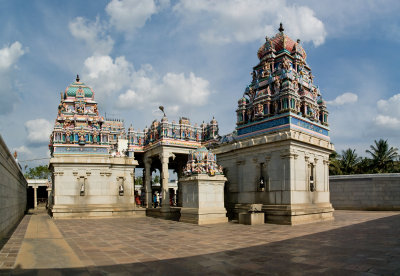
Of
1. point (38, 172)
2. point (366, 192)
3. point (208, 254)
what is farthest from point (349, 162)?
point (38, 172)

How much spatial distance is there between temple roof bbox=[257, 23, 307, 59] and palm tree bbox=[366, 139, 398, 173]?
26.1m

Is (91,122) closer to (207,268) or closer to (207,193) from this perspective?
(207,193)

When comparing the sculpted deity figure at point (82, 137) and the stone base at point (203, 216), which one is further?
the sculpted deity figure at point (82, 137)

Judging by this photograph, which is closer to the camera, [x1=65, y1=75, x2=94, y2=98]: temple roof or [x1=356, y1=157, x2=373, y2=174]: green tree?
[x1=65, y1=75, x2=94, y2=98]: temple roof

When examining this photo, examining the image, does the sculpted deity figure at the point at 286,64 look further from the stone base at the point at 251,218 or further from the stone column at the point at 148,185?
the stone column at the point at 148,185

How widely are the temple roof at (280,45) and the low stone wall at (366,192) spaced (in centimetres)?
1241

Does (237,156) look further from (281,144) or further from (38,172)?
(38,172)

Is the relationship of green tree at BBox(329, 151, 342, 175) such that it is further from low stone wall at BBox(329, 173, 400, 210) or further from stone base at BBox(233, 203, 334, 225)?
stone base at BBox(233, 203, 334, 225)

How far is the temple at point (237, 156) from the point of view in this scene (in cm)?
1798

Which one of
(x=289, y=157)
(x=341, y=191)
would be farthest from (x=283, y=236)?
(x=341, y=191)

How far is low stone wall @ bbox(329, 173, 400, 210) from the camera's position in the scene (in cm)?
2648

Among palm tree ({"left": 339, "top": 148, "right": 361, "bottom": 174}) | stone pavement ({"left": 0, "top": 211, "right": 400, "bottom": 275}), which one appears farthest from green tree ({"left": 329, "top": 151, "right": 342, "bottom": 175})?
stone pavement ({"left": 0, "top": 211, "right": 400, "bottom": 275})

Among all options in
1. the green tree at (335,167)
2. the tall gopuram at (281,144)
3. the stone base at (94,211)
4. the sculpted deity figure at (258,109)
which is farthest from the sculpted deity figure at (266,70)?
the green tree at (335,167)

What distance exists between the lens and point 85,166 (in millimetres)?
24703
